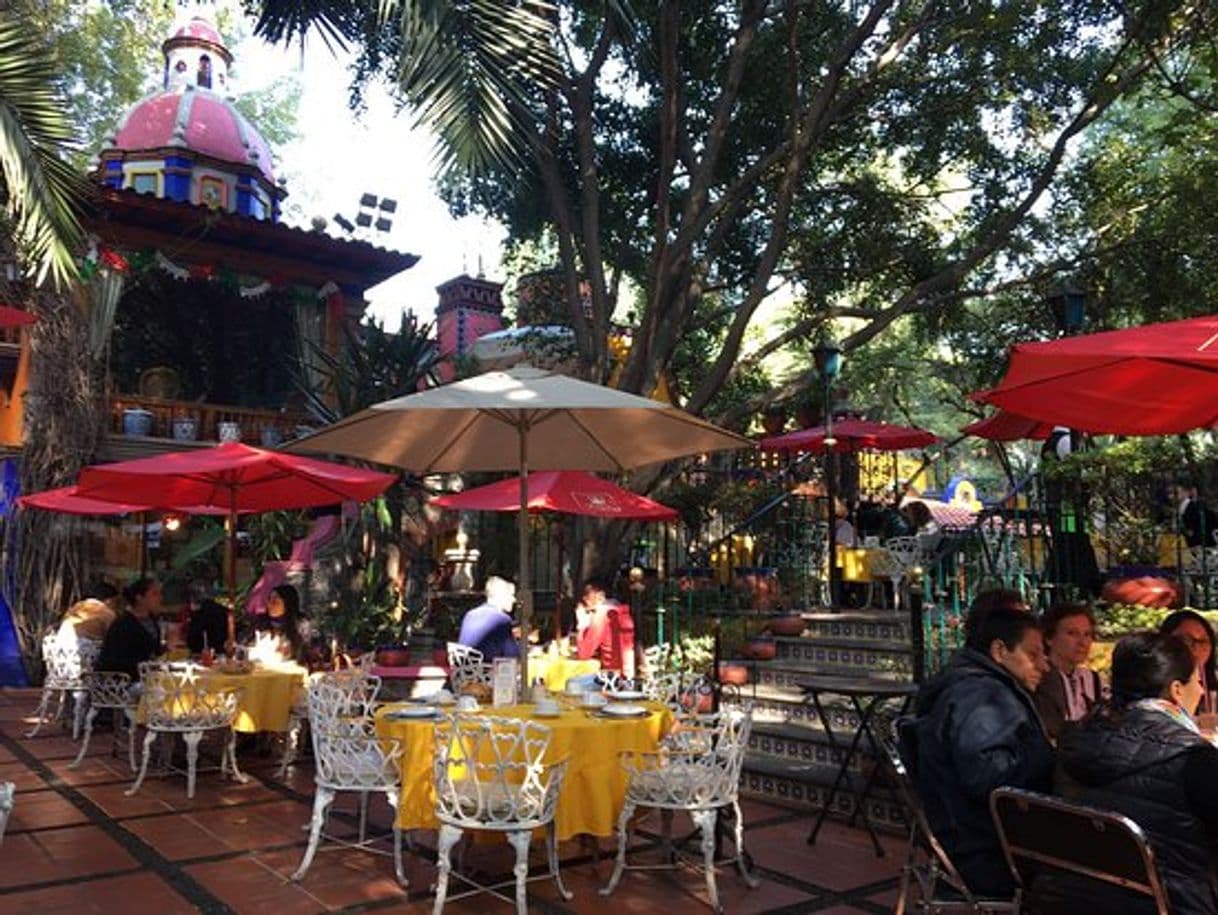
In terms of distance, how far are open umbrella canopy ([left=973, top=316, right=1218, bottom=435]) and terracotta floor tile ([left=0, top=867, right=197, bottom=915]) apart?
14.1 ft

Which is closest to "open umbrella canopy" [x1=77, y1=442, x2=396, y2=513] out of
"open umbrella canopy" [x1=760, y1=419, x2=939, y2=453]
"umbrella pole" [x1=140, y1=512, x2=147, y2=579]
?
"umbrella pole" [x1=140, y1=512, x2=147, y2=579]

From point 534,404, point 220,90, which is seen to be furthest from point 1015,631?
point 220,90

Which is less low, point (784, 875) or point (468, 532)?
point (468, 532)

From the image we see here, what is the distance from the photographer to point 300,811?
6.37m

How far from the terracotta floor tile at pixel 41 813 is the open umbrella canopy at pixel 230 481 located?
6.94 ft

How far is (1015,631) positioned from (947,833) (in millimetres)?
751

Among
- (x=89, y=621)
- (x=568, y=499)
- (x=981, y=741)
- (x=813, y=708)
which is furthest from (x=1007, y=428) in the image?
(x=89, y=621)

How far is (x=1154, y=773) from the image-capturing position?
9.11 feet

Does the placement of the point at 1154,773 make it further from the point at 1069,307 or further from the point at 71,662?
the point at 71,662

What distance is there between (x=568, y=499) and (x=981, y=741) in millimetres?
5174

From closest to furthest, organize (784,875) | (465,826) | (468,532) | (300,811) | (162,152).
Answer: (465,826) → (784,875) → (300,811) → (468,532) → (162,152)

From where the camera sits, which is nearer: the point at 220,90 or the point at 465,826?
the point at 465,826

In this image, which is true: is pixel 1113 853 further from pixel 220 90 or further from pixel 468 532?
pixel 220 90

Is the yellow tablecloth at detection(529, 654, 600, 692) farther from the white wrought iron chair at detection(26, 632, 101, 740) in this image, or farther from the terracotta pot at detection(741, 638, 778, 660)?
the white wrought iron chair at detection(26, 632, 101, 740)
